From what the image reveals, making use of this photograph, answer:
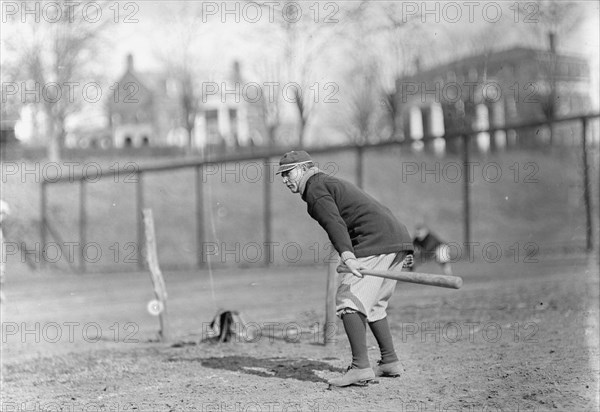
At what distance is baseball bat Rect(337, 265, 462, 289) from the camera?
5691mm

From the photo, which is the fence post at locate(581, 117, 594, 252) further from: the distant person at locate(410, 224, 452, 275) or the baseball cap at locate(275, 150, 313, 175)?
the baseball cap at locate(275, 150, 313, 175)

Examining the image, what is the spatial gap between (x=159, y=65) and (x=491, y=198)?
63.8 feet

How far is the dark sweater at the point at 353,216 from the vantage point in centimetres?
626

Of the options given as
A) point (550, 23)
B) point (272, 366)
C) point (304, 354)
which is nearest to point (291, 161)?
point (272, 366)

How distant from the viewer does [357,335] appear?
6426 mm

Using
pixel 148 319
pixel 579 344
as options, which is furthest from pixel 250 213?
pixel 579 344

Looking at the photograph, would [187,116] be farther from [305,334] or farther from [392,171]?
[305,334]

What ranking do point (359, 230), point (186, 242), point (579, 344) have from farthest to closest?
1. point (186, 242)
2. point (579, 344)
3. point (359, 230)

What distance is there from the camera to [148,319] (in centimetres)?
1333

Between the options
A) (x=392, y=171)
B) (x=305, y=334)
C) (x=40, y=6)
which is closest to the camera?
(x=305, y=334)

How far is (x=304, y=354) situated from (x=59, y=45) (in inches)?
730

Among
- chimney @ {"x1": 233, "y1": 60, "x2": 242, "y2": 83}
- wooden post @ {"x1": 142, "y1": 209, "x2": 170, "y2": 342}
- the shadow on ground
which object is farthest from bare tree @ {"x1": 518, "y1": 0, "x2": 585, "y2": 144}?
the shadow on ground

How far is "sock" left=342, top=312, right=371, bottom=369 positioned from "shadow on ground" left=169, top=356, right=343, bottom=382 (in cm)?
60

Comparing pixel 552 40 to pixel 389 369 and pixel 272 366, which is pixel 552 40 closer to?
pixel 272 366
